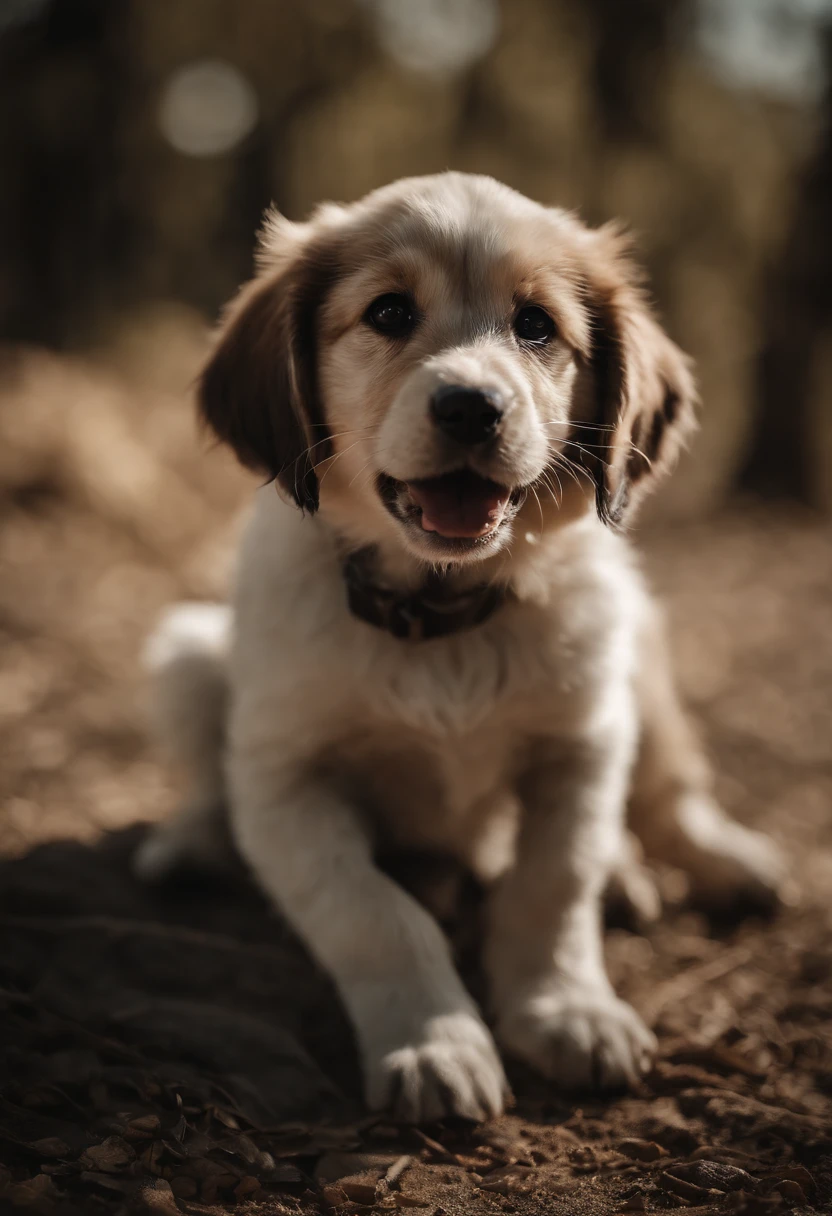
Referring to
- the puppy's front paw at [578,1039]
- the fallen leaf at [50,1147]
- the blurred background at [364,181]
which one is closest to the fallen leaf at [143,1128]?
the fallen leaf at [50,1147]

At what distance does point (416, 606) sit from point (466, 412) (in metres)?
0.54

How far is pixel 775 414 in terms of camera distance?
345 inches

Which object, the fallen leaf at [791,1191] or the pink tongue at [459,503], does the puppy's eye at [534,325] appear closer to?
the pink tongue at [459,503]

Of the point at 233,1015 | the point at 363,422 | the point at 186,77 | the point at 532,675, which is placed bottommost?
the point at 233,1015

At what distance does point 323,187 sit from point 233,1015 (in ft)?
23.7

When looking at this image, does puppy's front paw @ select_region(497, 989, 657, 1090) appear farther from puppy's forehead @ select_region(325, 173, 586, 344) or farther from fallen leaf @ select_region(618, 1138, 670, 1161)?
puppy's forehead @ select_region(325, 173, 586, 344)

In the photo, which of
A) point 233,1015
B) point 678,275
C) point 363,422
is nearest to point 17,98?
point 678,275

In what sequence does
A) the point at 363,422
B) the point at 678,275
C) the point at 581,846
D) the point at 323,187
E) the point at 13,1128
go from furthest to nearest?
the point at 678,275
the point at 323,187
the point at 581,846
the point at 363,422
the point at 13,1128

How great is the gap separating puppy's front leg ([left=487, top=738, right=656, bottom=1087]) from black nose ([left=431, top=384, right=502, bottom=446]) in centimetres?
91

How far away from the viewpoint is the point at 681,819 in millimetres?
3346

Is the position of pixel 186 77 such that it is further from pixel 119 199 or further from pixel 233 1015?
pixel 233 1015

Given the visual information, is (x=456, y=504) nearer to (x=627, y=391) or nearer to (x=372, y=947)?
(x=627, y=391)

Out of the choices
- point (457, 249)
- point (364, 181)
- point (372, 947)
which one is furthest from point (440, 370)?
point (364, 181)

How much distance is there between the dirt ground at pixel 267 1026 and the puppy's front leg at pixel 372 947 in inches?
3.5
